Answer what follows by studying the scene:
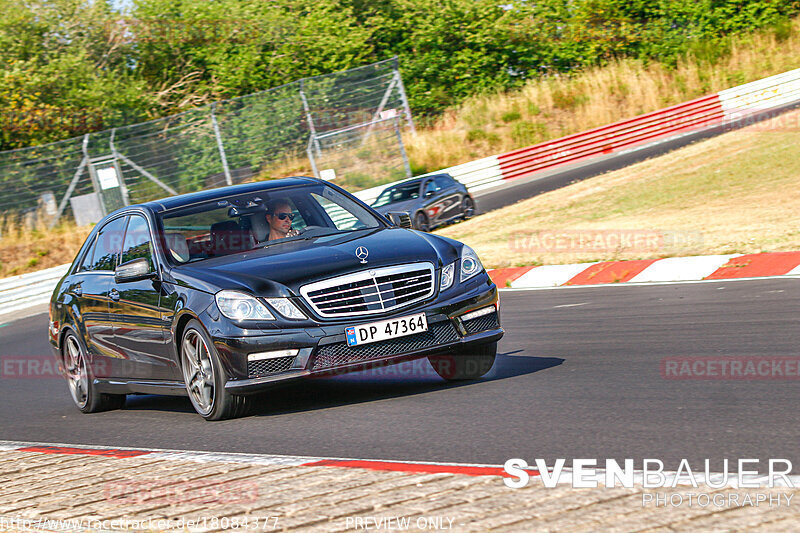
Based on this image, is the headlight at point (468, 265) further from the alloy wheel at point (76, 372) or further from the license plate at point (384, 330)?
the alloy wheel at point (76, 372)

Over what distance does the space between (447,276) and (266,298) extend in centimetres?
126

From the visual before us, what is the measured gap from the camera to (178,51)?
4403 centimetres

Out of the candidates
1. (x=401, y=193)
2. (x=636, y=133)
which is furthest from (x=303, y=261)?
(x=636, y=133)

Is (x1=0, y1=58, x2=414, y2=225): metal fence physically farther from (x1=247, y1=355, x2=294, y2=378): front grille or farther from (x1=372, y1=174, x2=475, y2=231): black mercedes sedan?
(x1=247, y1=355, x2=294, y2=378): front grille

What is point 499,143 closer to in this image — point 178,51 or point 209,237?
point 178,51

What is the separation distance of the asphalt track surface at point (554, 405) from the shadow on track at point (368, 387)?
0.02 metres

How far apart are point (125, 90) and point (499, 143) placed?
48.0ft

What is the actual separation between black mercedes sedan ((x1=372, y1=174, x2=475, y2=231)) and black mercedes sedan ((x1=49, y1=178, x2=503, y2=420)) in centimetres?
1490

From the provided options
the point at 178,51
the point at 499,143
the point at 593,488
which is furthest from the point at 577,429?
the point at 178,51

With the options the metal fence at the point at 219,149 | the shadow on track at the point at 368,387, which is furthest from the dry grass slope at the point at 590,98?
the shadow on track at the point at 368,387

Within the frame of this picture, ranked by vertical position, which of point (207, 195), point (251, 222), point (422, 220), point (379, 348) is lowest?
point (422, 220)

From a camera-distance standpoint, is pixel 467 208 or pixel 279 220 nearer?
pixel 279 220

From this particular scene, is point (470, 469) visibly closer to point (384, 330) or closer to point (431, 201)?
point (384, 330)

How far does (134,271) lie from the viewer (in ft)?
24.5
